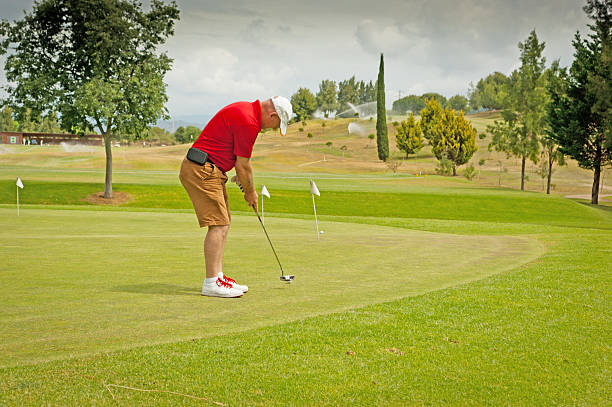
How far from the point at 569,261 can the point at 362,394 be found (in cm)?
773

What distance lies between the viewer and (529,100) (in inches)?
2169

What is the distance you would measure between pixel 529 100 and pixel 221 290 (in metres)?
56.2

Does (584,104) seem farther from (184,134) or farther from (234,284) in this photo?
(184,134)

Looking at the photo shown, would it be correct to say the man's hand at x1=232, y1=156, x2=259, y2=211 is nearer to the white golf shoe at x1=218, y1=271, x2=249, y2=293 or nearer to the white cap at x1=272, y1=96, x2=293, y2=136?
the white cap at x1=272, y1=96, x2=293, y2=136

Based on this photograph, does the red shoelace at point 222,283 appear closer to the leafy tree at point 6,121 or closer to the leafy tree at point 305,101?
the leafy tree at point 6,121

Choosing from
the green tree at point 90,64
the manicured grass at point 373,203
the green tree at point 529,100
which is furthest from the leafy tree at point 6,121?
the green tree at point 529,100

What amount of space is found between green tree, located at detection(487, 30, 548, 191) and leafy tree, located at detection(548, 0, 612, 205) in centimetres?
857

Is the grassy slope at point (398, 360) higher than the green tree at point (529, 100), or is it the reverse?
the green tree at point (529, 100)

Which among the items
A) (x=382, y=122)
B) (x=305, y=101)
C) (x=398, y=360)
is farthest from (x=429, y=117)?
(x=398, y=360)

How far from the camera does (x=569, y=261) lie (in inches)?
380

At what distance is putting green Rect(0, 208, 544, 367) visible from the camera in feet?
14.5

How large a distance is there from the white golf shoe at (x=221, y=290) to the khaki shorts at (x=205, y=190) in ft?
2.28

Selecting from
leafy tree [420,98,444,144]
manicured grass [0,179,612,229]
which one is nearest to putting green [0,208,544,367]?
manicured grass [0,179,612,229]

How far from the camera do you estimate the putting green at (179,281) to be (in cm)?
441
